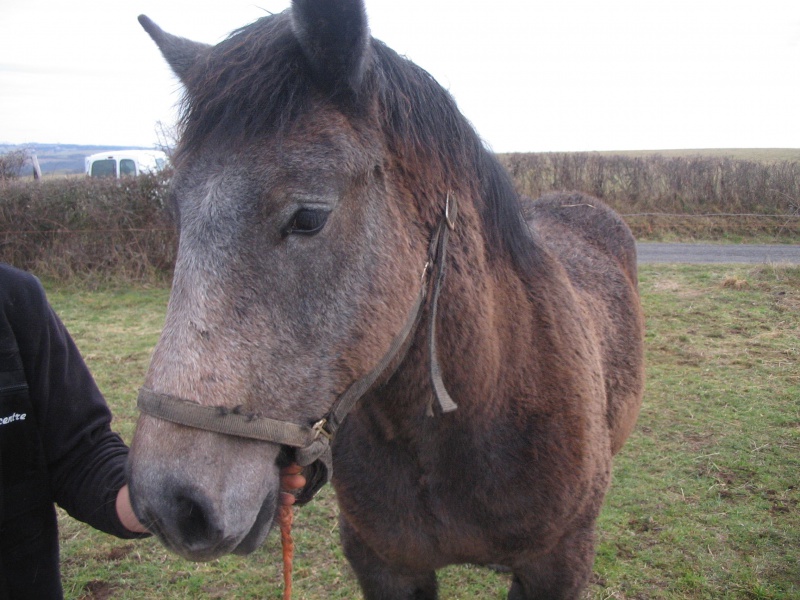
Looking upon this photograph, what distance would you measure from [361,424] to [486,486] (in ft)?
1.73

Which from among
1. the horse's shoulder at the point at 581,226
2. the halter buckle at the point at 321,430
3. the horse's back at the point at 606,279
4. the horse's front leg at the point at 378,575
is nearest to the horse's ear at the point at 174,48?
the halter buckle at the point at 321,430

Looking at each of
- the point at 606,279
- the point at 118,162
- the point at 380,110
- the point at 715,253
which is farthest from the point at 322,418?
the point at 118,162

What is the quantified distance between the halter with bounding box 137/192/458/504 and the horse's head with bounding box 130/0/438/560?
0.02 meters

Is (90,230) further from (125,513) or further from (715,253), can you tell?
(715,253)

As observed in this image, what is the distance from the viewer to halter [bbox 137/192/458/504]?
128cm

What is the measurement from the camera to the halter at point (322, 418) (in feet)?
4.20

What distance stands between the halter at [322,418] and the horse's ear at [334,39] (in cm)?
49

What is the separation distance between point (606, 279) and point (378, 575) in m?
2.27

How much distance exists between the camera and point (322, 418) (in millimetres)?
1525

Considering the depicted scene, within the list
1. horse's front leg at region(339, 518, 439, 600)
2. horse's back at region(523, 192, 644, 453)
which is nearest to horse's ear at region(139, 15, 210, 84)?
horse's back at region(523, 192, 644, 453)

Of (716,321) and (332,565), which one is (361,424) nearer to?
(332,565)

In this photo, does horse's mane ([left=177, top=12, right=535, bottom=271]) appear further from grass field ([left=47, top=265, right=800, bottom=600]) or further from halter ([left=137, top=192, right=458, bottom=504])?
grass field ([left=47, top=265, right=800, bottom=600])

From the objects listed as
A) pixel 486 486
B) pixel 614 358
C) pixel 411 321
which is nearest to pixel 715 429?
pixel 614 358

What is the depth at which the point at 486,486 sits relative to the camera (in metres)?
2.08
